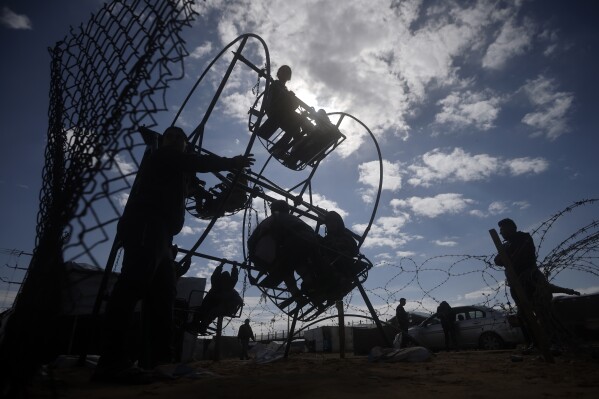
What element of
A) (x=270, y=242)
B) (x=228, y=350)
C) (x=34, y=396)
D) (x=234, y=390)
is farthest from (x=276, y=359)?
(x=228, y=350)

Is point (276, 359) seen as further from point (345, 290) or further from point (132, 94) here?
point (132, 94)

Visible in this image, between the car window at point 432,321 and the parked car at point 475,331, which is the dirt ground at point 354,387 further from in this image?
the car window at point 432,321

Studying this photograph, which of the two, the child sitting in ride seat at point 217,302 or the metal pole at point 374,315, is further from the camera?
the child sitting in ride seat at point 217,302

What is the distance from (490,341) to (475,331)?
0.64m

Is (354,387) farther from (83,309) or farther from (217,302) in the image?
(83,309)

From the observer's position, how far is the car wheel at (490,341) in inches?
414

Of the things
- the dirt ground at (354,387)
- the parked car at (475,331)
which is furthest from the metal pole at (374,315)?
the parked car at (475,331)

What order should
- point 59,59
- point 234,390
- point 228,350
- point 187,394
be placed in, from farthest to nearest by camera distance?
point 228,350, point 59,59, point 234,390, point 187,394

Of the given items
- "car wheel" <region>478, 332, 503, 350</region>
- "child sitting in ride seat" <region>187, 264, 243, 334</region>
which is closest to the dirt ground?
"child sitting in ride seat" <region>187, 264, 243, 334</region>

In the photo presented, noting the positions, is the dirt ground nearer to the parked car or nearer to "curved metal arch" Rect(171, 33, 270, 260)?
"curved metal arch" Rect(171, 33, 270, 260)

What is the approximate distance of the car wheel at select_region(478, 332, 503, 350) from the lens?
1052 centimetres

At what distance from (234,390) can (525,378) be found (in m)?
2.22

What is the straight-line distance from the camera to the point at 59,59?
10.1 ft

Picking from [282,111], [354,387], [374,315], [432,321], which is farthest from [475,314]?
[354,387]
